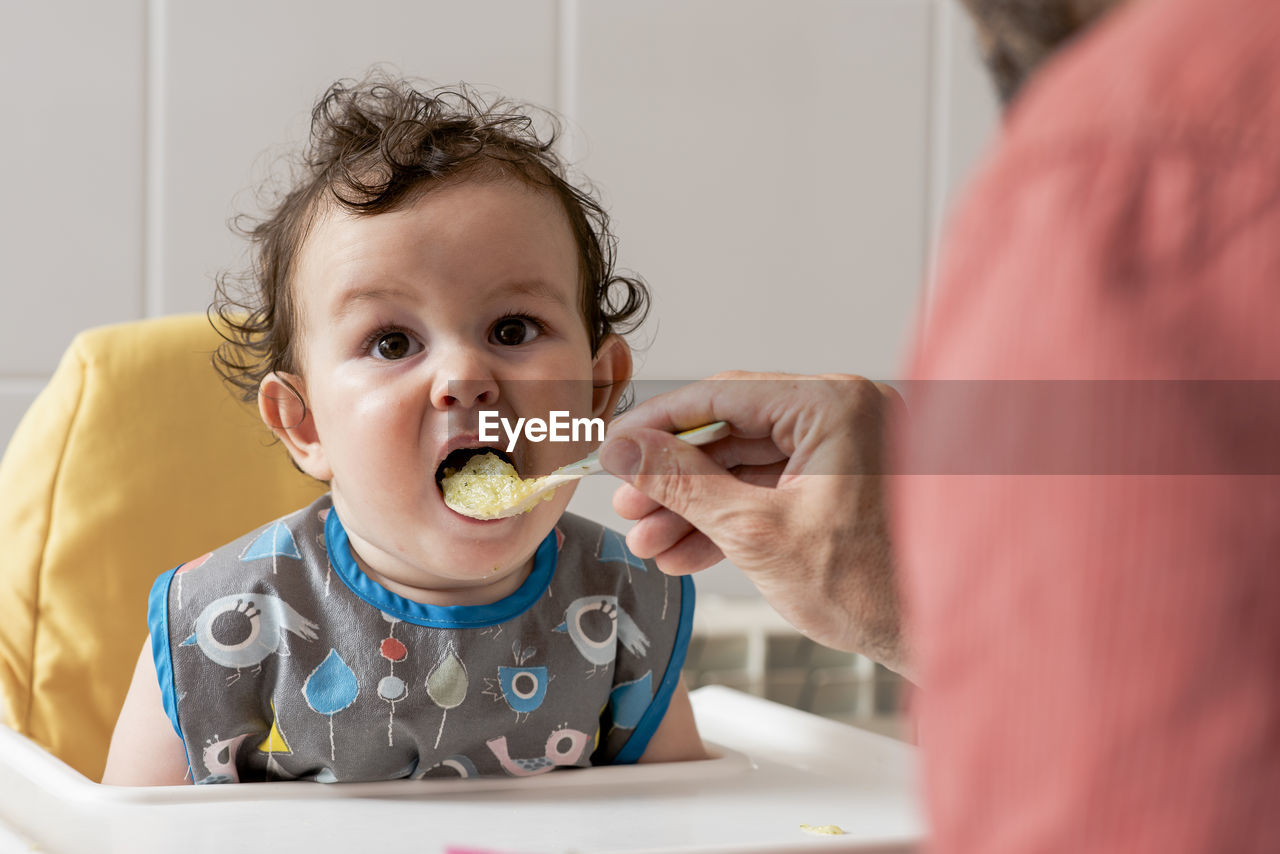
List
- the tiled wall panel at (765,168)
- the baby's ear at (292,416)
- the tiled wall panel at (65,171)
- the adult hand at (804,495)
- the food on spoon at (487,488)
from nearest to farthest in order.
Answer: the adult hand at (804,495), the food on spoon at (487,488), the baby's ear at (292,416), the tiled wall panel at (65,171), the tiled wall panel at (765,168)

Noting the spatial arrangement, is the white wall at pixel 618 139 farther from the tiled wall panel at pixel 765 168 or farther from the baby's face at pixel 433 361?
the baby's face at pixel 433 361

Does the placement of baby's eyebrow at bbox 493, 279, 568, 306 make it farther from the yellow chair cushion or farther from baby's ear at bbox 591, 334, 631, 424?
the yellow chair cushion

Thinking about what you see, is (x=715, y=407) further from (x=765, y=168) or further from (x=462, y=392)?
(x=765, y=168)

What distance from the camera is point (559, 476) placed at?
24.2 inches

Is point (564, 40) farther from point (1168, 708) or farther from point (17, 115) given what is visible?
point (1168, 708)

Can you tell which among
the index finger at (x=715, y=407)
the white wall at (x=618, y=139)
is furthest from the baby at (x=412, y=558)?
the white wall at (x=618, y=139)

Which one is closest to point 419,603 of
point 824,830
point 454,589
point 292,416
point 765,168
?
point 454,589

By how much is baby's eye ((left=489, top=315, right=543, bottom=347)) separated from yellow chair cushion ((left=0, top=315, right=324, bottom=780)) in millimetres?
254

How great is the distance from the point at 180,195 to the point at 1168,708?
109 centimetres

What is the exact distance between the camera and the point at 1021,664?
7.5 inches

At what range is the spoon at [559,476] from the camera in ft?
1.89

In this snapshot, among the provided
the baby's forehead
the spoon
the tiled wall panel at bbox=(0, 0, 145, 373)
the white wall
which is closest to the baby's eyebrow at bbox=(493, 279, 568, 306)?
the baby's forehead

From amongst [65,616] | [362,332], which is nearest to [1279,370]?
[362,332]

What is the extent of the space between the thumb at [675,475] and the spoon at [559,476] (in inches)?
0.6
